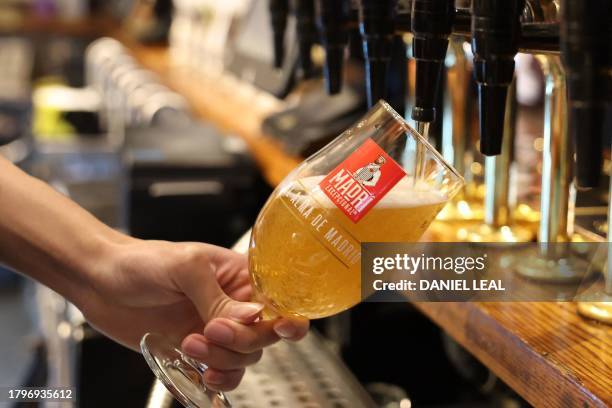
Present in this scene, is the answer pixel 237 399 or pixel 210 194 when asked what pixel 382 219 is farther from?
pixel 210 194

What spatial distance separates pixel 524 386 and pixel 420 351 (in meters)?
0.65

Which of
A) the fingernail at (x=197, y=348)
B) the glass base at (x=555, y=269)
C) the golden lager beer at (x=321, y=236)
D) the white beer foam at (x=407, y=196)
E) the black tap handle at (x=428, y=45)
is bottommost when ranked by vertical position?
the fingernail at (x=197, y=348)

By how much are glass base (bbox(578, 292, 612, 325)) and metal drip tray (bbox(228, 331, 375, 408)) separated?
0.86 ft

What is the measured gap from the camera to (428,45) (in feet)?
2.67

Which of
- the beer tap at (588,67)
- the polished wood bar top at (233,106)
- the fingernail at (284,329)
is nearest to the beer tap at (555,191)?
the fingernail at (284,329)

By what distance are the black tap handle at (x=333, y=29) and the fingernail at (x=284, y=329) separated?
1.21 ft

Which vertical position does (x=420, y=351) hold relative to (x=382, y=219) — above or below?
below

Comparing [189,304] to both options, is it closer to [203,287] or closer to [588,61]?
[203,287]

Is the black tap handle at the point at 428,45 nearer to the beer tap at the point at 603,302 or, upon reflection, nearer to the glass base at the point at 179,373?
the beer tap at the point at 603,302

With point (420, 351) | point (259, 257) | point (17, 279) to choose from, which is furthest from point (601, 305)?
point (17, 279)

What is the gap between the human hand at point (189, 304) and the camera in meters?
0.90

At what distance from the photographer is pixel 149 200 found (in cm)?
178

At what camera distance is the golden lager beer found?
79 cm

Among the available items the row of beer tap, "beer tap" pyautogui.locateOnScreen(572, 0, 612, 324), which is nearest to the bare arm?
the row of beer tap
